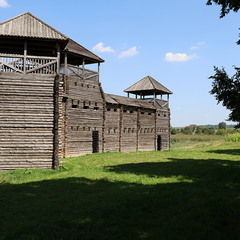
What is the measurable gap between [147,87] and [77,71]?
13.5 m

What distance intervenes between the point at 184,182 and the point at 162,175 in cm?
218

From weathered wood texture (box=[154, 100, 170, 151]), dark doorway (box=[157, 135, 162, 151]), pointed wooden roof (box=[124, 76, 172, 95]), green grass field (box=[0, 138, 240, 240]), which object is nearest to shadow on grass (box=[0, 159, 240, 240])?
green grass field (box=[0, 138, 240, 240])

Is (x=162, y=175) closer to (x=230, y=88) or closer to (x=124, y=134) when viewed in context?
(x=230, y=88)

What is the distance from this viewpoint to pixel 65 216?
23.6 feet

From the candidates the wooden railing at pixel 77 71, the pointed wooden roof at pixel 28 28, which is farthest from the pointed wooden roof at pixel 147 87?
the pointed wooden roof at pixel 28 28

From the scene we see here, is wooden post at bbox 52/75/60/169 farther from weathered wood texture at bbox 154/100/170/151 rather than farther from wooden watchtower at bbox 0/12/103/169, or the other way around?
weathered wood texture at bbox 154/100/170/151

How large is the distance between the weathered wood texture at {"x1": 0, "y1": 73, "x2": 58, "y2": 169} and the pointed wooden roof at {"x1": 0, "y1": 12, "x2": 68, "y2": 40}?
7.70 feet

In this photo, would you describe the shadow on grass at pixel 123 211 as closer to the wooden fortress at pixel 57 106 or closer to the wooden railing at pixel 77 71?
the wooden fortress at pixel 57 106

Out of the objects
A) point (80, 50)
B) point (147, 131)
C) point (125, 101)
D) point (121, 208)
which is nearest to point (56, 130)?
point (121, 208)

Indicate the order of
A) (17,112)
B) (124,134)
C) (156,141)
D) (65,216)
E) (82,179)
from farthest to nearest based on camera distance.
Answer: (156,141), (124,134), (17,112), (82,179), (65,216)

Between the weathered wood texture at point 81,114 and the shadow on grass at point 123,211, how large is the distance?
11.9 metres

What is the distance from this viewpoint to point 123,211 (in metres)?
7.45

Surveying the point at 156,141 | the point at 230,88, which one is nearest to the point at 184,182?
the point at 230,88

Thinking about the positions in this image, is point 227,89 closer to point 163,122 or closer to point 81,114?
point 81,114
